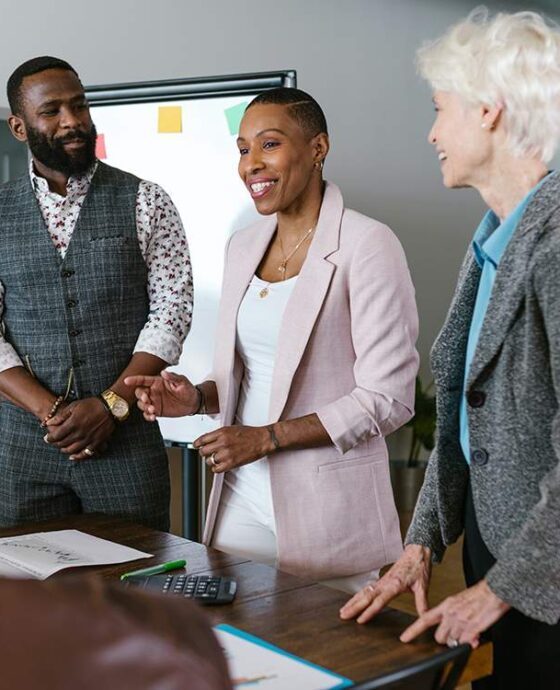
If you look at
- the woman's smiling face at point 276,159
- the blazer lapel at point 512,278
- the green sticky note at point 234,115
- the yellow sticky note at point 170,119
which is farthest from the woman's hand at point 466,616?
the yellow sticky note at point 170,119

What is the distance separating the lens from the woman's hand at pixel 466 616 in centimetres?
129

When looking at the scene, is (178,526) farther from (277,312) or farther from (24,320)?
(277,312)

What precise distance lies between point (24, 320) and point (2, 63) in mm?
1932

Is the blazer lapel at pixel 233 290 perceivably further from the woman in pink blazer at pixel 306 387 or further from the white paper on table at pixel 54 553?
the white paper on table at pixel 54 553

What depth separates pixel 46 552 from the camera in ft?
5.84

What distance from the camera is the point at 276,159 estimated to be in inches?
84.3

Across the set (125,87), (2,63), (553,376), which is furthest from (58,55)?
(553,376)

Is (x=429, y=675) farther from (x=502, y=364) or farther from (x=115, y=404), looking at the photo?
(x=115, y=404)

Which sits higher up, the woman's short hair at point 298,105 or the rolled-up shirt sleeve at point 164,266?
the woman's short hair at point 298,105

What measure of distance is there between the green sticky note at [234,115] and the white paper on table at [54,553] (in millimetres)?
1963

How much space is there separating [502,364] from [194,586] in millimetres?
616

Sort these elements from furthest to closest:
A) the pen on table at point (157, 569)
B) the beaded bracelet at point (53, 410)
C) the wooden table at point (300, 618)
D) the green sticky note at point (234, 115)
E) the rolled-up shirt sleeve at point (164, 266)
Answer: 1. the green sticky note at point (234, 115)
2. the rolled-up shirt sleeve at point (164, 266)
3. the beaded bracelet at point (53, 410)
4. the pen on table at point (157, 569)
5. the wooden table at point (300, 618)

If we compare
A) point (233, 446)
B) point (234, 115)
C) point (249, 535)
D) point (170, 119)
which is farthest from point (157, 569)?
point (170, 119)

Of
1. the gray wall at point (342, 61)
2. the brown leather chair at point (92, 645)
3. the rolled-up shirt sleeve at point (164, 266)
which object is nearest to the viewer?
the brown leather chair at point (92, 645)
